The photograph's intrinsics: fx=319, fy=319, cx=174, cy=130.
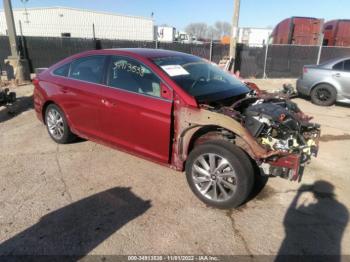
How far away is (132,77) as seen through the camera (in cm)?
415

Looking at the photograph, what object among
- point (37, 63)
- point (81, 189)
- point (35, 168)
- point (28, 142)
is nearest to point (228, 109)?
point (81, 189)

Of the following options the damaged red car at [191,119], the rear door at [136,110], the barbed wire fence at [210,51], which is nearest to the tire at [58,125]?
the damaged red car at [191,119]

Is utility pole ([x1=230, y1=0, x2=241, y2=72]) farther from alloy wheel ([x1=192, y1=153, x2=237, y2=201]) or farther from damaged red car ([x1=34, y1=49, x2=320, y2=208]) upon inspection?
alloy wheel ([x1=192, y1=153, x2=237, y2=201])

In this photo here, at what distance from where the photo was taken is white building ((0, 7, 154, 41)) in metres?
26.4

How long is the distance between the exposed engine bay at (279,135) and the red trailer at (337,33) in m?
15.6

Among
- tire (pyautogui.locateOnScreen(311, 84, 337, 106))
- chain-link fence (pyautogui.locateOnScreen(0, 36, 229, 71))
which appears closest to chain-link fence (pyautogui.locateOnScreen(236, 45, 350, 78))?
chain-link fence (pyautogui.locateOnScreen(0, 36, 229, 71))

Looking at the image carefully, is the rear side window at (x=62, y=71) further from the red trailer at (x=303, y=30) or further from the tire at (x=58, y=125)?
the red trailer at (x=303, y=30)

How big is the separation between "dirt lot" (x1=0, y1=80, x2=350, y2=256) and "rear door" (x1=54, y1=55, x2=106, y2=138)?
54 centimetres

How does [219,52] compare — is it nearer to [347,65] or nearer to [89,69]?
[347,65]

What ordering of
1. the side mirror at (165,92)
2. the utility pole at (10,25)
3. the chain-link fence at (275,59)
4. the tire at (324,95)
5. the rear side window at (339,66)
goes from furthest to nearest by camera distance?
the chain-link fence at (275,59) → the utility pole at (10,25) → the tire at (324,95) → the rear side window at (339,66) → the side mirror at (165,92)

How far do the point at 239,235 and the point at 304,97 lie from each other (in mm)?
8132

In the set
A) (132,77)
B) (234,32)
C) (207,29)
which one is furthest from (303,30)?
(207,29)

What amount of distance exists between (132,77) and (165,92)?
2.02 feet

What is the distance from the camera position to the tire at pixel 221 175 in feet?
10.9
